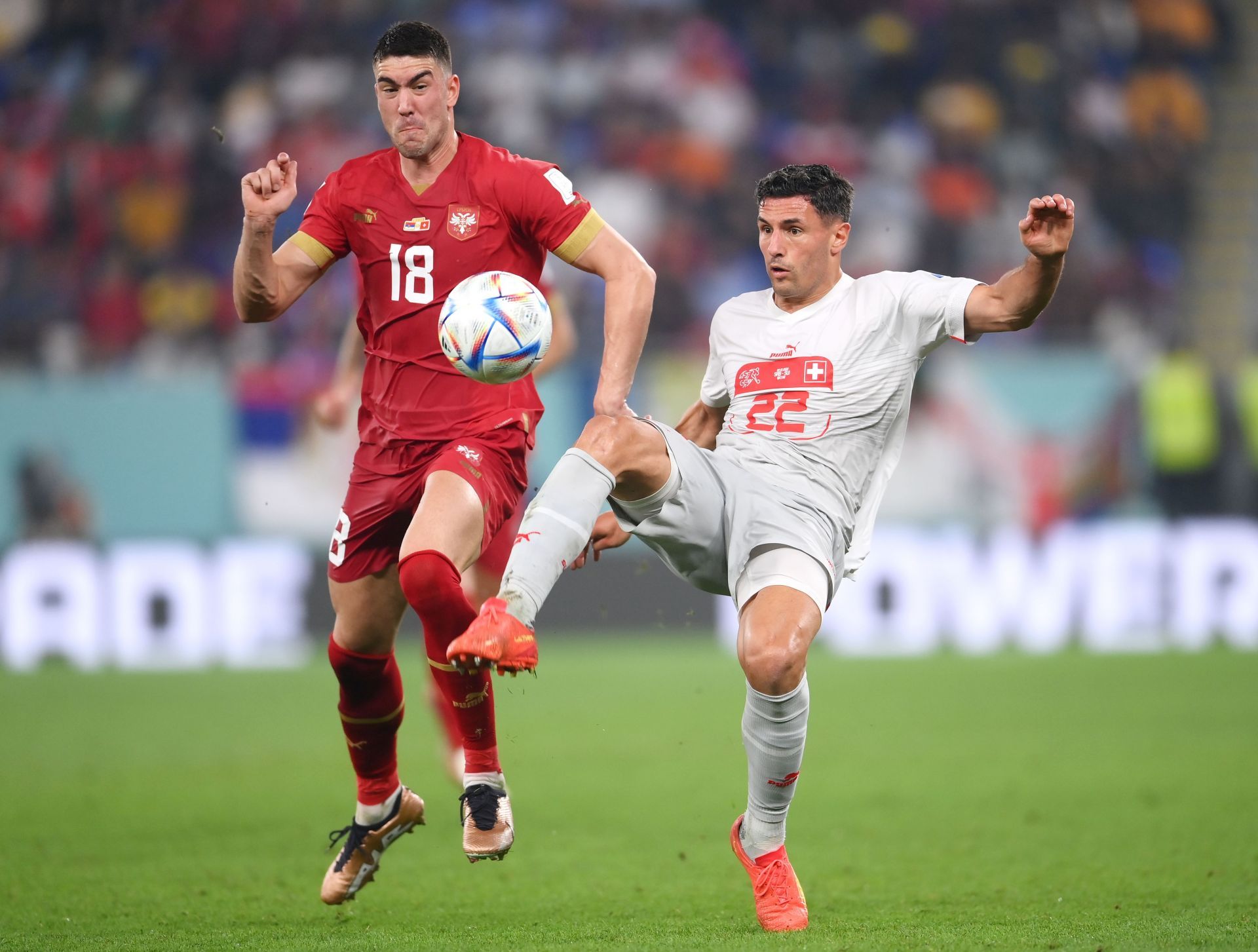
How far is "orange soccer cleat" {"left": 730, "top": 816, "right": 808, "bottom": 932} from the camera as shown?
4266 mm

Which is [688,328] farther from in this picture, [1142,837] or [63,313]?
[1142,837]

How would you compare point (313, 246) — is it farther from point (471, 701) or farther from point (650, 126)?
point (650, 126)

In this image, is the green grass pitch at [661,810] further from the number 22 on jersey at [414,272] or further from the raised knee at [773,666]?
the number 22 on jersey at [414,272]

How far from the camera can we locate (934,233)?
13.9 m

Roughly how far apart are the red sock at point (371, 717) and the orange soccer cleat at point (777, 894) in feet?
4.32

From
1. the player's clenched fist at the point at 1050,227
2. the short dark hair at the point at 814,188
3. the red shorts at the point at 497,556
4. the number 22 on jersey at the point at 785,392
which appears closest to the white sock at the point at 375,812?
the red shorts at the point at 497,556

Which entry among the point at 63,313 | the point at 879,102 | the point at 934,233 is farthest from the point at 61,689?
the point at 879,102

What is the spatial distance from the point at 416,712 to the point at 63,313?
4793 millimetres

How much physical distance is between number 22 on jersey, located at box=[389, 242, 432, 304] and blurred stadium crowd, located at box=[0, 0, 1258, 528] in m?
6.77

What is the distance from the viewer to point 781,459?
4730mm

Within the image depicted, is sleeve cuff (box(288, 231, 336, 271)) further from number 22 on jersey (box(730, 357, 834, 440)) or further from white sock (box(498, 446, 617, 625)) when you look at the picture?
number 22 on jersey (box(730, 357, 834, 440))

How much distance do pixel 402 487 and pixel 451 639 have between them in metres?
0.58

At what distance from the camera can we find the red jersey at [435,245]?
4734mm

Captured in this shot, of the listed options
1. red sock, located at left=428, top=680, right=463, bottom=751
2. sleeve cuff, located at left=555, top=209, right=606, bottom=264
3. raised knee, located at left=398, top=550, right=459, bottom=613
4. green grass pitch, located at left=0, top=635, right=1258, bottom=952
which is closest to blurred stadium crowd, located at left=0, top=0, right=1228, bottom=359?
green grass pitch, located at left=0, top=635, right=1258, bottom=952
